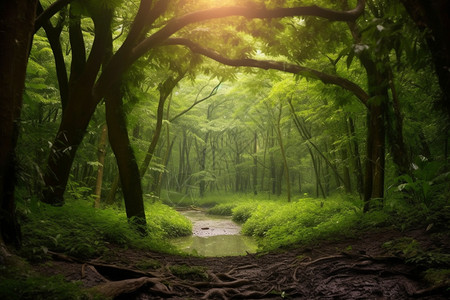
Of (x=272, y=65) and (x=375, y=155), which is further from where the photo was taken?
(x=375, y=155)

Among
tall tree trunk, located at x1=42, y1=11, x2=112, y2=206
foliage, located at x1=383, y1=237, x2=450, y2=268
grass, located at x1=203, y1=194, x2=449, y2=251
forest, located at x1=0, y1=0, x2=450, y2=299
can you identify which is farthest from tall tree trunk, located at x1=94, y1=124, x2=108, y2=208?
foliage, located at x1=383, y1=237, x2=450, y2=268

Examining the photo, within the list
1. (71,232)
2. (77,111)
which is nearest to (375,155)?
(71,232)

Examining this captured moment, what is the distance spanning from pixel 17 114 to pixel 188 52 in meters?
5.15

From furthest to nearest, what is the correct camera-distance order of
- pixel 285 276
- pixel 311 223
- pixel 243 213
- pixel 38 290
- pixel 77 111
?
pixel 243 213 < pixel 311 223 < pixel 77 111 < pixel 285 276 < pixel 38 290

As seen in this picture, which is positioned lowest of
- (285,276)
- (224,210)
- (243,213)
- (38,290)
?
(224,210)

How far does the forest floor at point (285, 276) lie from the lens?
333 centimetres

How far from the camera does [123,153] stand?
7238 mm

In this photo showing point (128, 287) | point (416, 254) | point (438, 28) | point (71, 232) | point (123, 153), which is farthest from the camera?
point (123, 153)

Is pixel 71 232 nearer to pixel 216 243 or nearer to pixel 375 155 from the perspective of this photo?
pixel 375 155

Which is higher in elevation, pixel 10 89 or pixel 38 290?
pixel 10 89

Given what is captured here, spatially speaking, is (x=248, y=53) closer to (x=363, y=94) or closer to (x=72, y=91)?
(x=363, y=94)

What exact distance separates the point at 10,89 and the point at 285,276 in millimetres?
4296

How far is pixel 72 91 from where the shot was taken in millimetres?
6168

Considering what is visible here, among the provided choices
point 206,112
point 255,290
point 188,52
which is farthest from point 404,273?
point 206,112
